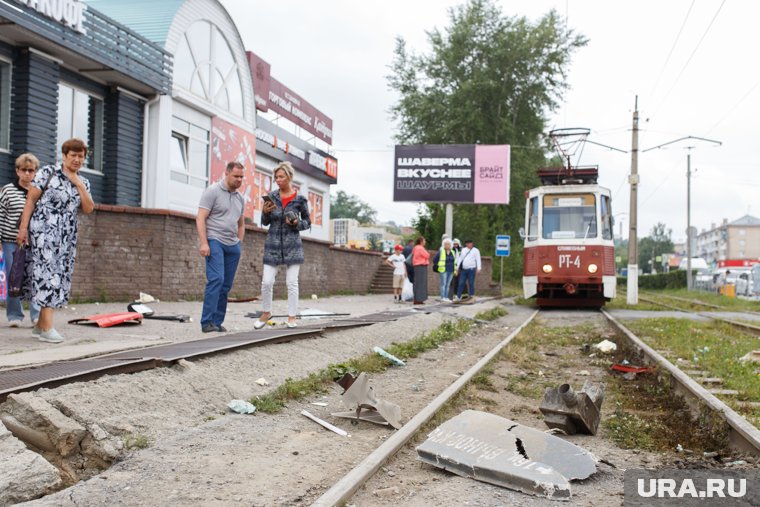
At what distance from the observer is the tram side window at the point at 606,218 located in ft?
61.2

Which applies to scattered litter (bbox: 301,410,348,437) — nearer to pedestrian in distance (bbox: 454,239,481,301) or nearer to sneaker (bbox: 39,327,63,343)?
sneaker (bbox: 39,327,63,343)

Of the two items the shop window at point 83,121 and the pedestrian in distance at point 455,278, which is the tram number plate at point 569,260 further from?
the shop window at point 83,121

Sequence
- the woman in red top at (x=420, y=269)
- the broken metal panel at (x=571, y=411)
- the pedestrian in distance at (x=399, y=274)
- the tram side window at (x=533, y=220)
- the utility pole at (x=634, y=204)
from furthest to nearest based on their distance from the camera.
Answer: the utility pole at (x=634, y=204)
the pedestrian in distance at (x=399, y=274)
the tram side window at (x=533, y=220)
the woman in red top at (x=420, y=269)
the broken metal panel at (x=571, y=411)

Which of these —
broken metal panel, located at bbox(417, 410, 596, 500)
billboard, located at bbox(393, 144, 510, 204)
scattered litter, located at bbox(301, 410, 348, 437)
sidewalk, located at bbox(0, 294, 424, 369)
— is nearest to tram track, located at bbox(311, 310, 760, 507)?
broken metal panel, located at bbox(417, 410, 596, 500)

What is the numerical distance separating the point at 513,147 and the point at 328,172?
11081mm

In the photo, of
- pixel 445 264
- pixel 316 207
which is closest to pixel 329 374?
pixel 445 264

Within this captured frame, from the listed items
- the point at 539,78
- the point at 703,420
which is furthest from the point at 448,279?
the point at 539,78

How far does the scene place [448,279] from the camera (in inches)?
864

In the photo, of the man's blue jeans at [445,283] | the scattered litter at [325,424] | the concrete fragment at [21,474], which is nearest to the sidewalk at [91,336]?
the concrete fragment at [21,474]

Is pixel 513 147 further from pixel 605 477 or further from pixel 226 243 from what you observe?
pixel 605 477

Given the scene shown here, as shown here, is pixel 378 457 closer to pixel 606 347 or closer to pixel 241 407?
pixel 241 407

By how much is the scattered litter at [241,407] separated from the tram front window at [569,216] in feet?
48.8

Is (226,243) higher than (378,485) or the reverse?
higher

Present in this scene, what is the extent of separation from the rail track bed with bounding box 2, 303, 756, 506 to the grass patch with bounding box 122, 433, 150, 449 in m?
0.07
